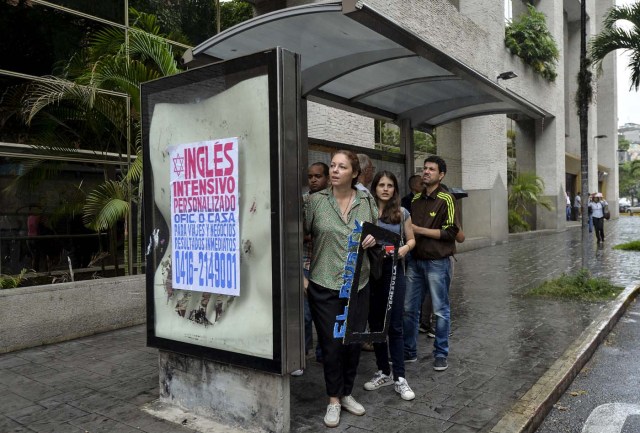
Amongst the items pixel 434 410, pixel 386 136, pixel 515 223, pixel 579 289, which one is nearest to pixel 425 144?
pixel 386 136

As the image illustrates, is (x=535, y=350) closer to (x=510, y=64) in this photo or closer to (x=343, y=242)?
(x=343, y=242)

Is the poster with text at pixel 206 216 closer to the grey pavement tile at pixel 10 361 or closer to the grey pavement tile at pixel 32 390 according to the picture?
the grey pavement tile at pixel 32 390

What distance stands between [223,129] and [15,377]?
336 centimetres

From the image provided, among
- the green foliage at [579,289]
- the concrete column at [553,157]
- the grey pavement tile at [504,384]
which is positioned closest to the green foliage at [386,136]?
the green foliage at [579,289]

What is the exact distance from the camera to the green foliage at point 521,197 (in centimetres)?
2092

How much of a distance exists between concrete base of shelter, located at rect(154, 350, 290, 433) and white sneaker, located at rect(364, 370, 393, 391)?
108 centimetres

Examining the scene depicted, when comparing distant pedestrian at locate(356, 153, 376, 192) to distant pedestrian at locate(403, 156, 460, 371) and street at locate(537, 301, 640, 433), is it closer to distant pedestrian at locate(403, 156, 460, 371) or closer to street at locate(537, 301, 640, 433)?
distant pedestrian at locate(403, 156, 460, 371)

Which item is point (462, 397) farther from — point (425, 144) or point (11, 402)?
point (425, 144)

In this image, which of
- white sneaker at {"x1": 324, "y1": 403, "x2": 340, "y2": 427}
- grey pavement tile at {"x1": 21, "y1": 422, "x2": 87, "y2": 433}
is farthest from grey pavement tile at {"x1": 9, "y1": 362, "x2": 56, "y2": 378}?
white sneaker at {"x1": 324, "y1": 403, "x2": 340, "y2": 427}

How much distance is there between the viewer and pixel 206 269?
Result: 12.6ft

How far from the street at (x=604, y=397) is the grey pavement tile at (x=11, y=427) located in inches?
152

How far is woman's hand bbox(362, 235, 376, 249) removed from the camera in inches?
147

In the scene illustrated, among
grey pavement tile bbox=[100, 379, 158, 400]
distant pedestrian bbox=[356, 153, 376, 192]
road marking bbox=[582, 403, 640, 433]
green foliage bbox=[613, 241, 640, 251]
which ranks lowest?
road marking bbox=[582, 403, 640, 433]

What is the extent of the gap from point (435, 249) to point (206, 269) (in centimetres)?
216
